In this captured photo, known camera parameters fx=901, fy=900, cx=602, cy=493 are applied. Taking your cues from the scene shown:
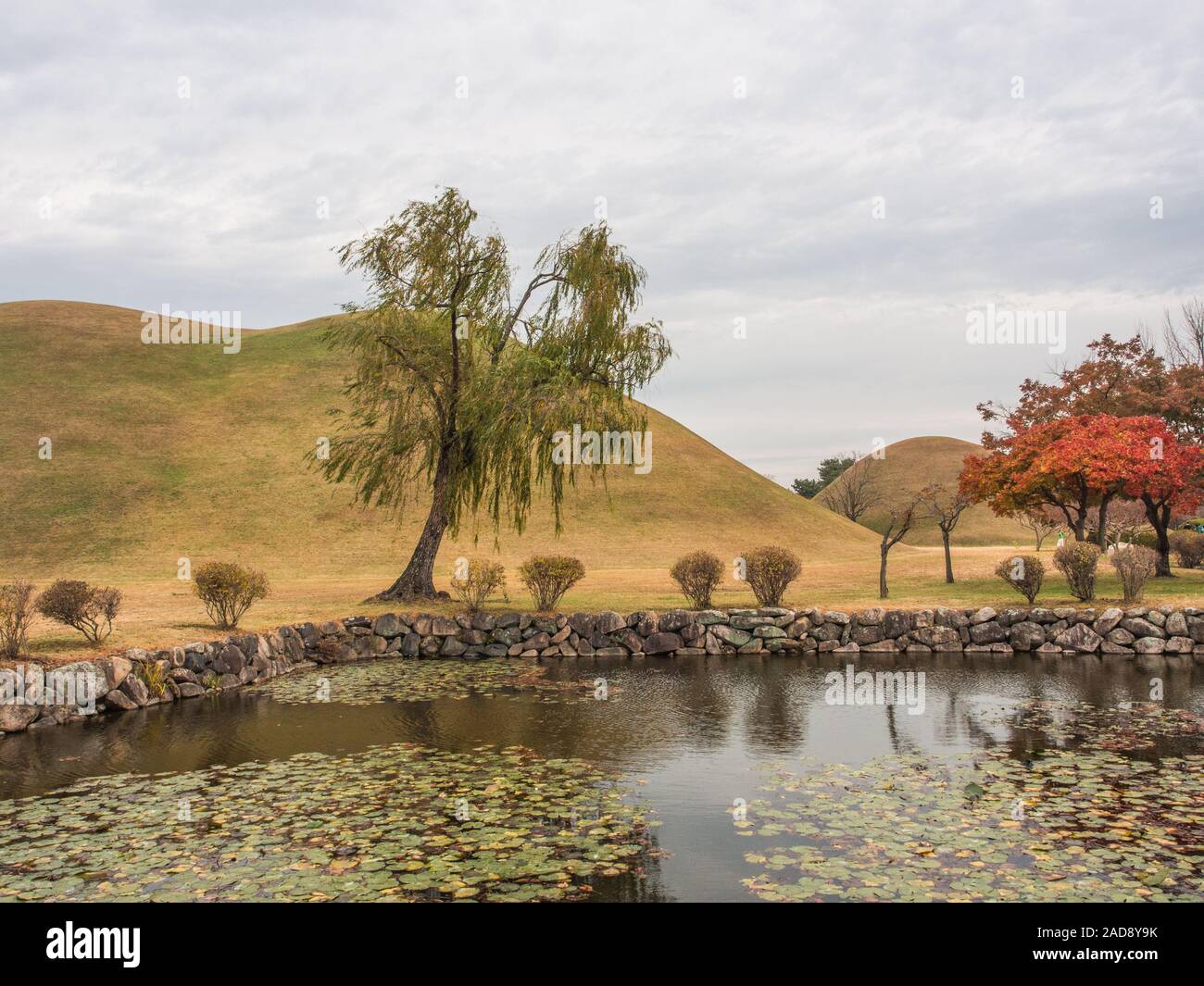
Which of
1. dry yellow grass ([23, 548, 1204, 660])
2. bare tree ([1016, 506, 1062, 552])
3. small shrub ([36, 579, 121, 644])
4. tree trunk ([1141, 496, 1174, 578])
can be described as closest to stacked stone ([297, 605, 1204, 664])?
dry yellow grass ([23, 548, 1204, 660])

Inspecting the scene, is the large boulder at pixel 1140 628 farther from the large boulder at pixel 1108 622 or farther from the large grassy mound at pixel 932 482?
the large grassy mound at pixel 932 482

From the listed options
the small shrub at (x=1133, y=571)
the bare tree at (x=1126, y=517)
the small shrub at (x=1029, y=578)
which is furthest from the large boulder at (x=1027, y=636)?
the bare tree at (x=1126, y=517)

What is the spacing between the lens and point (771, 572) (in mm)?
25906

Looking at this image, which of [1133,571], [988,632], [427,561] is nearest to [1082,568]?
[1133,571]

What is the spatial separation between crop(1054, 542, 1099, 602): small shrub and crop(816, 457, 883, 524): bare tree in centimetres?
6762

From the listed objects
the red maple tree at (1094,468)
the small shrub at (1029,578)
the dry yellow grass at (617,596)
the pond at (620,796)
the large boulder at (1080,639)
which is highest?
the red maple tree at (1094,468)

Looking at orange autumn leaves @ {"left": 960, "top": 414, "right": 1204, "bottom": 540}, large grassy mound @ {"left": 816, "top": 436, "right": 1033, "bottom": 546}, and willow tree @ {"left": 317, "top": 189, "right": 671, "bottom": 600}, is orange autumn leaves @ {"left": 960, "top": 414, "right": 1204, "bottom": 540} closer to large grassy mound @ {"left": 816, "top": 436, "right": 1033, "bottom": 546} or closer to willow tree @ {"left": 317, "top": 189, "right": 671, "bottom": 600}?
willow tree @ {"left": 317, "top": 189, "right": 671, "bottom": 600}

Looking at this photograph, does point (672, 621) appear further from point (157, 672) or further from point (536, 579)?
point (157, 672)

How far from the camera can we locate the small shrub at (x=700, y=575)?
1013 inches

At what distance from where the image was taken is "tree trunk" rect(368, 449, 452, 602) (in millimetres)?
27547

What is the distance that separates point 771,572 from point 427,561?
10.5 meters

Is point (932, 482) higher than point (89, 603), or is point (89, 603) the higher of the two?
point (932, 482)
